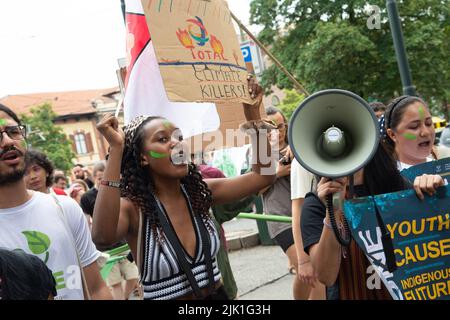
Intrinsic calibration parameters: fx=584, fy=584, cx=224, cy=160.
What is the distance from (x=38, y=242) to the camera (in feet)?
7.23

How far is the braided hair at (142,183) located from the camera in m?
2.48

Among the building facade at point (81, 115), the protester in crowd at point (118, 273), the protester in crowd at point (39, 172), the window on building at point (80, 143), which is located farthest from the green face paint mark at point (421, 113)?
the window on building at point (80, 143)

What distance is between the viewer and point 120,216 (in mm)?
2410

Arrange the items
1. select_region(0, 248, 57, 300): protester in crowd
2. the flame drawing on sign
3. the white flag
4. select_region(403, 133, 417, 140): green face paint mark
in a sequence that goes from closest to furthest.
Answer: select_region(0, 248, 57, 300): protester in crowd, the flame drawing on sign, select_region(403, 133, 417, 140): green face paint mark, the white flag

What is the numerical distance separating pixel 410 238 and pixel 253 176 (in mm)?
888

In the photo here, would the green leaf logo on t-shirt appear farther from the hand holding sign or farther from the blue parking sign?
the blue parking sign

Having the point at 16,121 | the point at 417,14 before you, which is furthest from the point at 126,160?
the point at 417,14

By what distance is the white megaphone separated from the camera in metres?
1.96

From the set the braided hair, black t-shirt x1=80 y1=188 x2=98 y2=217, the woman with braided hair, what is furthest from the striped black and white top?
black t-shirt x1=80 y1=188 x2=98 y2=217

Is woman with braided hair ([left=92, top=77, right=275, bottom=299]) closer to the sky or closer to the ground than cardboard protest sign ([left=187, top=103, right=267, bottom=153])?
closer to the ground

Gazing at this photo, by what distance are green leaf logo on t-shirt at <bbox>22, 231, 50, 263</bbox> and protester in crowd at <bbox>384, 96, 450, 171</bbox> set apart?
5.70 feet
